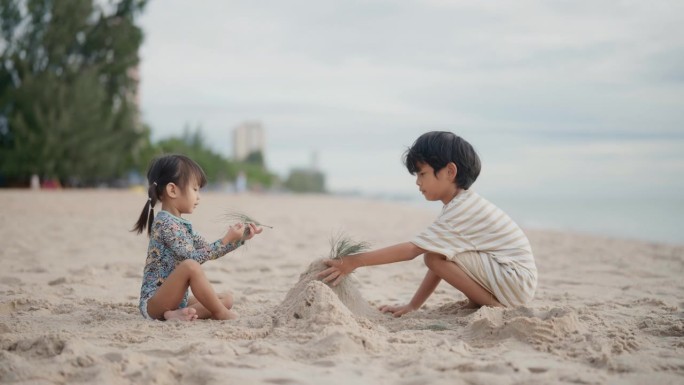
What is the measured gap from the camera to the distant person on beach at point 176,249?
317cm

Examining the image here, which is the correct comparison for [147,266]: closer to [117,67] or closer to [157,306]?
[157,306]

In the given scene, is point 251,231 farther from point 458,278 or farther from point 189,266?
point 458,278

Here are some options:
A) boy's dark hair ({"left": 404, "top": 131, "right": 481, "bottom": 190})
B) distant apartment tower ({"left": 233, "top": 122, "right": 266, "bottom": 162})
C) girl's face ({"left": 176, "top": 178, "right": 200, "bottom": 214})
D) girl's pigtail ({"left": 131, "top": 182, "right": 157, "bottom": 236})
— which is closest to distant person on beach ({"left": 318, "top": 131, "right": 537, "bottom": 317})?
boy's dark hair ({"left": 404, "top": 131, "right": 481, "bottom": 190})

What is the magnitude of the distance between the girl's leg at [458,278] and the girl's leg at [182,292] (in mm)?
1231

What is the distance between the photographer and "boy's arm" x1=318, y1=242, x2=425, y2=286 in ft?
10.8

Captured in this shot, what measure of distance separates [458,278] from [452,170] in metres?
0.63

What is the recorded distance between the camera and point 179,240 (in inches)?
128

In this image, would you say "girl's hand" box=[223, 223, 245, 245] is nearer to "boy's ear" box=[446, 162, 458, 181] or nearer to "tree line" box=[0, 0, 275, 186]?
"boy's ear" box=[446, 162, 458, 181]

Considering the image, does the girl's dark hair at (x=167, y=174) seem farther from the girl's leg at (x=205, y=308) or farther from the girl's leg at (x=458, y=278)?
the girl's leg at (x=458, y=278)

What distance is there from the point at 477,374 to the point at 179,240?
71.3 inches

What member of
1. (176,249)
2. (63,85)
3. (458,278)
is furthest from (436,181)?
(63,85)

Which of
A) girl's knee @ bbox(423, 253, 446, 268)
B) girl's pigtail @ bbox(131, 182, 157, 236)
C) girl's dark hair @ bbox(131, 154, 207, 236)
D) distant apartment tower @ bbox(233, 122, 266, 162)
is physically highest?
distant apartment tower @ bbox(233, 122, 266, 162)

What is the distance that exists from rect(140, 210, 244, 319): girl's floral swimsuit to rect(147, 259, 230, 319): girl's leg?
0.09m

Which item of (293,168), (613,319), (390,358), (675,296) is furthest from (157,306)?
(293,168)
